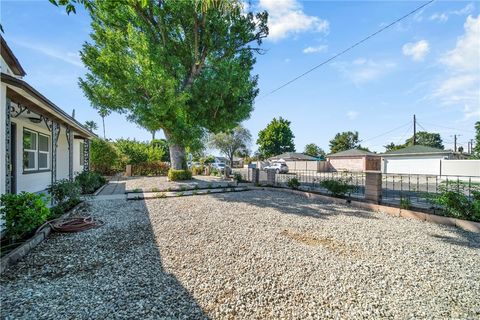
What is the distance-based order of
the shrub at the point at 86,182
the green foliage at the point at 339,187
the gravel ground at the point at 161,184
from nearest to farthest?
the green foliage at the point at 339,187, the shrub at the point at 86,182, the gravel ground at the point at 161,184

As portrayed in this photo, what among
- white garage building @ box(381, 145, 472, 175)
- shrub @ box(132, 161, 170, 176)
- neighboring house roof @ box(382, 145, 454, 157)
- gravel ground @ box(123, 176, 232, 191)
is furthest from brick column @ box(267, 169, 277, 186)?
neighboring house roof @ box(382, 145, 454, 157)

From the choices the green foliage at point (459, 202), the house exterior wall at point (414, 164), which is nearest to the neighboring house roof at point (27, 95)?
the green foliage at point (459, 202)

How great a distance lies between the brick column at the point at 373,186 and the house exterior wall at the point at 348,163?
24583 millimetres

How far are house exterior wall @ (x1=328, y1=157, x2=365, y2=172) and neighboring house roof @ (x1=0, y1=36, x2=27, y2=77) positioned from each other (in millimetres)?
31686

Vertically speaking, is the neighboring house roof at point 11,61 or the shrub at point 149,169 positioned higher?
the neighboring house roof at point 11,61

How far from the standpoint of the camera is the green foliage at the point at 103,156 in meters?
17.1

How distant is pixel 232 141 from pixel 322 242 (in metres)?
43.3

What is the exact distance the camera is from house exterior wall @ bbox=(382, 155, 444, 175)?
66.5ft

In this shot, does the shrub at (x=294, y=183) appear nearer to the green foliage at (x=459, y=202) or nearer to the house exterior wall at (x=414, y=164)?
the green foliage at (x=459, y=202)

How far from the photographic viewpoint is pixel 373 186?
7270mm

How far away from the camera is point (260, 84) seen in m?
14.2

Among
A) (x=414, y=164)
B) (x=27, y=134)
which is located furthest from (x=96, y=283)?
(x=414, y=164)

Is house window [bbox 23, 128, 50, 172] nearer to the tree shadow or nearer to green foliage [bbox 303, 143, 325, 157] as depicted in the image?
the tree shadow

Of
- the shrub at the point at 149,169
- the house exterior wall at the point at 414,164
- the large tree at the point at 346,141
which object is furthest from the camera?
the large tree at the point at 346,141
